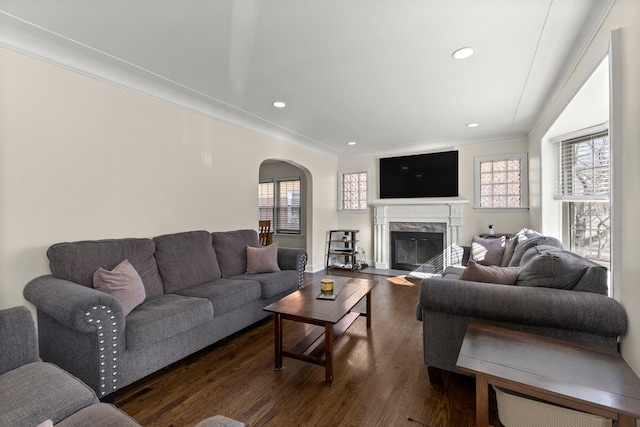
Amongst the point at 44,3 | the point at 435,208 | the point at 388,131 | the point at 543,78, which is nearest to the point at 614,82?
the point at 543,78

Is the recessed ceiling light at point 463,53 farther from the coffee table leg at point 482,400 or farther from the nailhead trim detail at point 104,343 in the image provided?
the nailhead trim detail at point 104,343

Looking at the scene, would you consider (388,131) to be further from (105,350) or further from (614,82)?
(105,350)

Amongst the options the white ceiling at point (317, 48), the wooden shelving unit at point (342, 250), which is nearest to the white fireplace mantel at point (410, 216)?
the wooden shelving unit at point (342, 250)

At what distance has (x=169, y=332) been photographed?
203 centimetres

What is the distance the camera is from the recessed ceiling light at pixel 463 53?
229 centimetres

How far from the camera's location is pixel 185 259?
2908 millimetres

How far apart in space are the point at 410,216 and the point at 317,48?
13.2 ft

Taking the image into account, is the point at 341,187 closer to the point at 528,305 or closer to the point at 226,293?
the point at 226,293

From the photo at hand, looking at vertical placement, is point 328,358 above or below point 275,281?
below

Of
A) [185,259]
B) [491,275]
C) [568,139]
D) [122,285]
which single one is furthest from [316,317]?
[568,139]

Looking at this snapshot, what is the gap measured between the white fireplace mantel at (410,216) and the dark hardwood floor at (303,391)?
10.2ft

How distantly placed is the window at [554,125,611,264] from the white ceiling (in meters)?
0.65

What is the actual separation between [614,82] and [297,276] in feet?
10.1

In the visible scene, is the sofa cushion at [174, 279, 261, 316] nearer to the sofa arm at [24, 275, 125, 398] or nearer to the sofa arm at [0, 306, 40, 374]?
the sofa arm at [24, 275, 125, 398]
